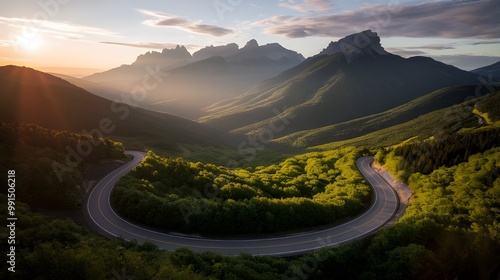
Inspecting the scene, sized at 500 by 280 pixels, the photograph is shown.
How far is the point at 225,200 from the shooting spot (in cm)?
4922

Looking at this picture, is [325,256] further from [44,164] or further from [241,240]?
[44,164]

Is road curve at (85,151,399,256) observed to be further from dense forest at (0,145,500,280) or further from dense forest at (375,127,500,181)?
dense forest at (375,127,500,181)

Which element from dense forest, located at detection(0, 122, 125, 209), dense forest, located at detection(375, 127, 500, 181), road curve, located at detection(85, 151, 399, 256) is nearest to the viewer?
road curve, located at detection(85, 151, 399, 256)

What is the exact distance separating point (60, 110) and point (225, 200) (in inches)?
5657

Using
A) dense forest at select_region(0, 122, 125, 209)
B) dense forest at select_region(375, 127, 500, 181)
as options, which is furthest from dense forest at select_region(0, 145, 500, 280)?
dense forest at select_region(375, 127, 500, 181)

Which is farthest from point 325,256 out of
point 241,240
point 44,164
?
point 44,164

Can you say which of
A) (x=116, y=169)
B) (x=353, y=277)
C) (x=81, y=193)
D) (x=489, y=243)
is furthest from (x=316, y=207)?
(x=116, y=169)

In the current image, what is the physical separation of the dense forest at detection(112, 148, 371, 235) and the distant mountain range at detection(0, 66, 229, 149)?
7196 cm

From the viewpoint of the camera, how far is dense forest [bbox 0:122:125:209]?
42.4 meters

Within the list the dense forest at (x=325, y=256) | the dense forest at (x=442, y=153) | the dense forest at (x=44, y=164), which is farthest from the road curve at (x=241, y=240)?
the dense forest at (x=442, y=153)

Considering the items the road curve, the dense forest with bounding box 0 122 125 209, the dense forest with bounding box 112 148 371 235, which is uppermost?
the dense forest with bounding box 0 122 125 209

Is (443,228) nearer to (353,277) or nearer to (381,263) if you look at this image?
(381,263)

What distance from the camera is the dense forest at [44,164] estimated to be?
139ft

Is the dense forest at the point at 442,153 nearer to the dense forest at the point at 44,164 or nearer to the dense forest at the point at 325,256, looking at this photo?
the dense forest at the point at 325,256
